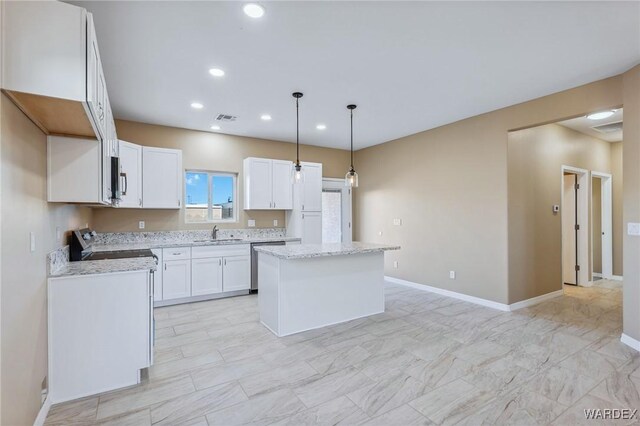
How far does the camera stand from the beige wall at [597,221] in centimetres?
618

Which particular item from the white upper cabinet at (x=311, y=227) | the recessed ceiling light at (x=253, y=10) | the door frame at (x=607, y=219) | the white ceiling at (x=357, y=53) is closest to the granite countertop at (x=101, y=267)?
the white ceiling at (x=357, y=53)

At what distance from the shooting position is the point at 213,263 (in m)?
4.80

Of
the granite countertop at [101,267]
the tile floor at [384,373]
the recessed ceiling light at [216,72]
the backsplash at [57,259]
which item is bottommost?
the tile floor at [384,373]

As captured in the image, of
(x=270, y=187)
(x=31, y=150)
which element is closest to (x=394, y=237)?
(x=270, y=187)

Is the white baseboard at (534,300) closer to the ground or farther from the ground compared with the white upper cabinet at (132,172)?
closer to the ground

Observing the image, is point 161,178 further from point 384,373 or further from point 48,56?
point 384,373

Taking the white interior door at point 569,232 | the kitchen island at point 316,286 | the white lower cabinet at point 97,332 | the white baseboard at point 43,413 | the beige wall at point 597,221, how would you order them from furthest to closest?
the beige wall at point 597,221 < the white interior door at point 569,232 < the kitchen island at point 316,286 < the white lower cabinet at point 97,332 < the white baseboard at point 43,413

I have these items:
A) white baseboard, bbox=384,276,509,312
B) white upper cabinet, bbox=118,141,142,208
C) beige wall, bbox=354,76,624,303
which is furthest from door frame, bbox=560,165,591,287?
white upper cabinet, bbox=118,141,142,208

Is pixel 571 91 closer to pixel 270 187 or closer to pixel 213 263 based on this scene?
pixel 270 187

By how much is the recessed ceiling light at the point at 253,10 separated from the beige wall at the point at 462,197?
2827 mm

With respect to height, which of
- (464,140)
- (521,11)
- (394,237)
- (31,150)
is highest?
(521,11)

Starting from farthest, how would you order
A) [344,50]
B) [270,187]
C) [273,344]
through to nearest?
[270,187], [273,344], [344,50]

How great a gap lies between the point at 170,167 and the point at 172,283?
1.76 metres

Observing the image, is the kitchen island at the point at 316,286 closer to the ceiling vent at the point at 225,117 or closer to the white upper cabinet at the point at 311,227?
the white upper cabinet at the point at 311,227
